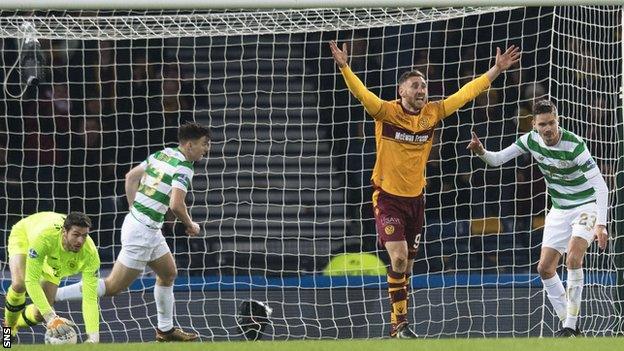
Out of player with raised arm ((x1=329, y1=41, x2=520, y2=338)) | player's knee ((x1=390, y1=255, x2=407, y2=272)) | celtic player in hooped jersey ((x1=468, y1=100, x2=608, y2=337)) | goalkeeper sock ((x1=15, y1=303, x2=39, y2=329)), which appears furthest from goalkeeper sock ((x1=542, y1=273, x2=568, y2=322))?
goalkeeper sock ((x1=15, y1=303, x2=39, y2=329))

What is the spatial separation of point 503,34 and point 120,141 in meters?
3.41

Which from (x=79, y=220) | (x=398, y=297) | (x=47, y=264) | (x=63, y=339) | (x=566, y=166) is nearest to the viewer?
(x=63, y=339)

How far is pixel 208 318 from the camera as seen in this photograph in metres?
10.7

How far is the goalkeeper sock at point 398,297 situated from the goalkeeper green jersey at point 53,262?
184 cm

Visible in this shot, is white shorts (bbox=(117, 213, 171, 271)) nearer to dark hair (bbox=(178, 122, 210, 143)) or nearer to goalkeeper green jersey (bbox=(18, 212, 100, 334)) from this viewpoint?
goalkeeper green jersey (bbox=(18, 212, 100, 334))

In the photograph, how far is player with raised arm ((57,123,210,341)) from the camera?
9.40m

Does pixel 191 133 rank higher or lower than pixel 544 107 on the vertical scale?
lower

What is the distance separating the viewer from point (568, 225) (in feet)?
31.0

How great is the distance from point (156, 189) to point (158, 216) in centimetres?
19

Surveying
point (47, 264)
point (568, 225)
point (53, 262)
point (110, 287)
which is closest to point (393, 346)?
point (568, 225)

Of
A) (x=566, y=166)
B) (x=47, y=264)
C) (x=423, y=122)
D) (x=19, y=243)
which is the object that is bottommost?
(x=47, y=264)

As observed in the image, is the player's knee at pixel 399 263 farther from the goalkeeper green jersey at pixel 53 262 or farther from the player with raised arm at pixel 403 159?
the goalkeeper green jersey at pixel 53 262

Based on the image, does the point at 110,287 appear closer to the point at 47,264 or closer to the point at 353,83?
the point at 47,264

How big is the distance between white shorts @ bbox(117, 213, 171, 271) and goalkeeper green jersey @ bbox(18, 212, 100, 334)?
224 millimetres
